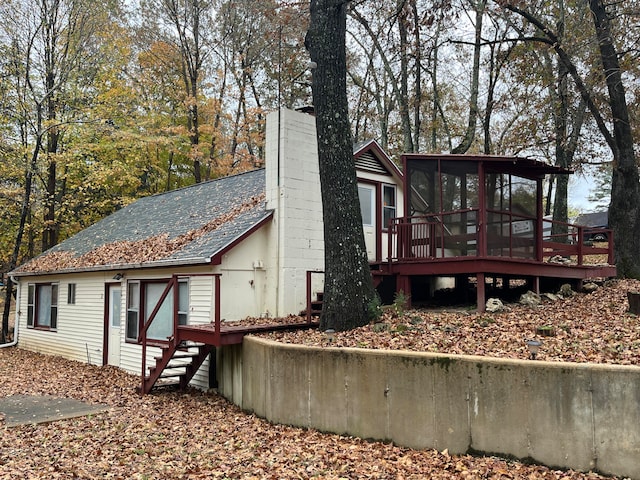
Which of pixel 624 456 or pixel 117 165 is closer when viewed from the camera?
pixel 624 456

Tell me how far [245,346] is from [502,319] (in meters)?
4.47

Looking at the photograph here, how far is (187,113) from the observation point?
87.4 ft

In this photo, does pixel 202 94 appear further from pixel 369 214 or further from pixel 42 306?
pixel 369 214

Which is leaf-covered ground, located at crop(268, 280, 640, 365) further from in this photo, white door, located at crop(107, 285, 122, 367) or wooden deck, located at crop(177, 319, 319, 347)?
white door, located at crop(107, 285, 122, 367)

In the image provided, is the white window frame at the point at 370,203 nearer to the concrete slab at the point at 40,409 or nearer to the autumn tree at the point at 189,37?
the concrete slab at the point at 40,409

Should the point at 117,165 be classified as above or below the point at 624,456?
above

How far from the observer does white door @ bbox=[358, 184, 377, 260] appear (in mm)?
13109

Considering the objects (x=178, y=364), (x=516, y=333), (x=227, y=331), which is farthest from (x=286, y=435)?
(x=178, y=364)

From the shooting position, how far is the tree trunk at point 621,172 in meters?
12.7

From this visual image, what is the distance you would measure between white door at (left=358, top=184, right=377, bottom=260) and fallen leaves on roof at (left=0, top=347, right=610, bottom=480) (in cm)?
533

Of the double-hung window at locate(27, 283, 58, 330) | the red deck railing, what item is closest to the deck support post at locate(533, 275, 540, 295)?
the red deck railing

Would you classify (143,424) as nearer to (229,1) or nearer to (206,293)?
(206,293)

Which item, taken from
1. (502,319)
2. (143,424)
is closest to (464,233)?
(502,319)

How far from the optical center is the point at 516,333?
777 cm
